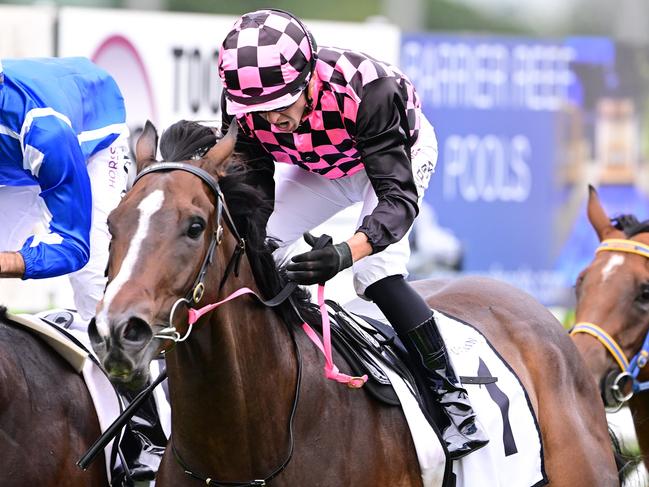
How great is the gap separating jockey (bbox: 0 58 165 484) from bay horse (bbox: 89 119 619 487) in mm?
657

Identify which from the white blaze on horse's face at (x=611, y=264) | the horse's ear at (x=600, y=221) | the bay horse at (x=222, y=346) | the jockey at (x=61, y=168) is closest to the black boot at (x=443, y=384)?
the bay horse at (x=222, y=346)

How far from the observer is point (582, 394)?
506cm

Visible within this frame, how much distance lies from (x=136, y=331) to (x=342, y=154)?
4.64ft

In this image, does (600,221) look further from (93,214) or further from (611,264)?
(93,214)

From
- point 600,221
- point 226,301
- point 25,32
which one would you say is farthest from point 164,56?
point 226,301

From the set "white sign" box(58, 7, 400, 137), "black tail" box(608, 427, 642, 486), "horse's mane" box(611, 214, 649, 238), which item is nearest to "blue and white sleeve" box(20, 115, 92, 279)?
"black tail" box(608, 427, 642, 486)

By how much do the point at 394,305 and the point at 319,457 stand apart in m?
0.74

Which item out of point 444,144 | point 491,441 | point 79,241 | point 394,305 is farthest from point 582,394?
point 444,144

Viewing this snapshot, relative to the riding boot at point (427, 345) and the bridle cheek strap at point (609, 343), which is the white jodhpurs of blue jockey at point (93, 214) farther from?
the bridle cheek strap at point (609, 343)

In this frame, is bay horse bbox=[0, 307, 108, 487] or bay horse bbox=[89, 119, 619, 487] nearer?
bay horse bbox=[89, 119, 619, 487]

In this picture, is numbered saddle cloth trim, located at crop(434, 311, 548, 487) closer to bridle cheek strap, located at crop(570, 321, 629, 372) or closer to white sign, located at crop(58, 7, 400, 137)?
bridle cheek strap, located at crop(570, 321, 629, 372)

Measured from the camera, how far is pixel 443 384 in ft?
14.0

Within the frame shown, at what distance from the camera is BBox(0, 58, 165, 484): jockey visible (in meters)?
4.12

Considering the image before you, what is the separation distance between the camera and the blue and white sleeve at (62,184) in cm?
412
